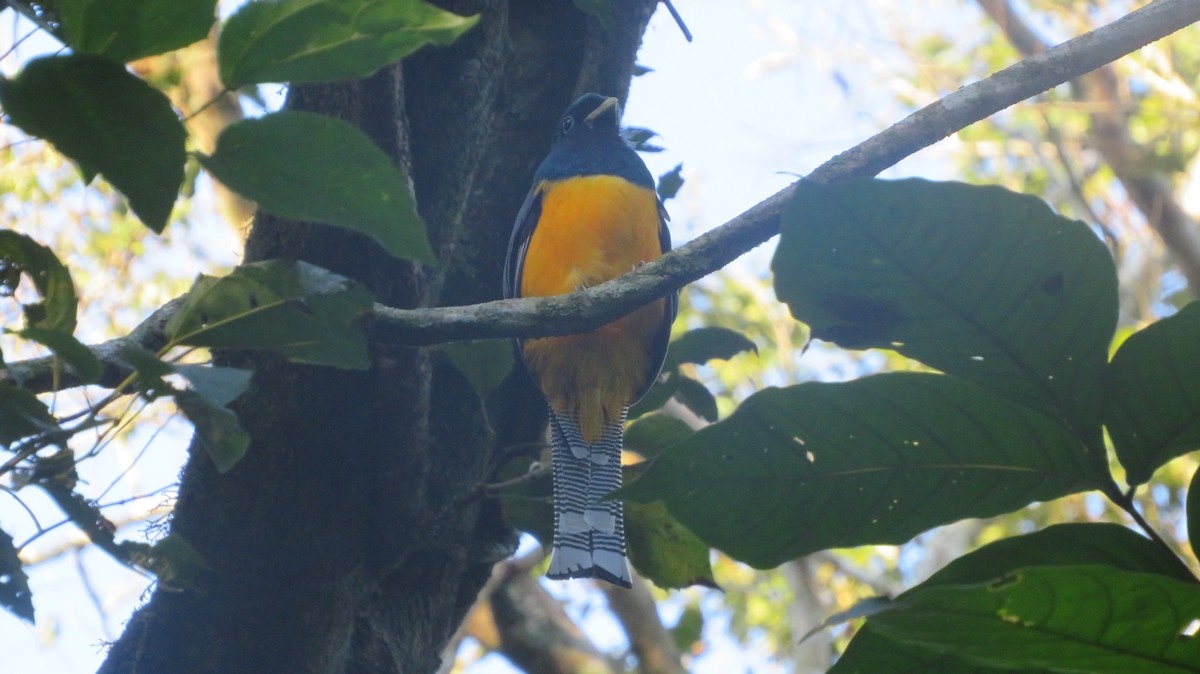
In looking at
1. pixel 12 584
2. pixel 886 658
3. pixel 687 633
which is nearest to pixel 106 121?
pixel 12 584

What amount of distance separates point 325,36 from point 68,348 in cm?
43

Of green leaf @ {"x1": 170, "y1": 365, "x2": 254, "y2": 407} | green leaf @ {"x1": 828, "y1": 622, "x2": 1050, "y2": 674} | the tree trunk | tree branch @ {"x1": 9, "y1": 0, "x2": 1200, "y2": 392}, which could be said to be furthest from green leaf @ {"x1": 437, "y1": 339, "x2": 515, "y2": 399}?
green leaf @ {"x1": 828, "y1": 622, "x2": 1050, "y2": 674}

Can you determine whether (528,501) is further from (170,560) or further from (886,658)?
(886,658)

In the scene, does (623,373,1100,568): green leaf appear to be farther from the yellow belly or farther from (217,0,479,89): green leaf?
the yellow belly

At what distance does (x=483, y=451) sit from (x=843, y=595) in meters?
8.19

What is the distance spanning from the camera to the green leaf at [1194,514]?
956 millimetres

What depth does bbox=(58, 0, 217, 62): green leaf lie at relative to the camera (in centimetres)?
92

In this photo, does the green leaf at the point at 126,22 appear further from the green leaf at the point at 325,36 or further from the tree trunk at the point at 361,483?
the tree trunk at the point at 361,483

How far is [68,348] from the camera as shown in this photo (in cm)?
115

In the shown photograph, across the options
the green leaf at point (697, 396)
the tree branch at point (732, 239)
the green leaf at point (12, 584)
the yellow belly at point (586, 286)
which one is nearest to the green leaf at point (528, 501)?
the green leaf at point (697, 396)

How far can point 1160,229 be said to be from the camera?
784 cm

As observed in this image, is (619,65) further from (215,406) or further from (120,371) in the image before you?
(215,406)

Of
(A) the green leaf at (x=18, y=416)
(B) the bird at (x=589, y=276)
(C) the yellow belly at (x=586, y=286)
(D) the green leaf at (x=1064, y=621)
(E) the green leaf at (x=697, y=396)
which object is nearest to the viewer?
(D) the green leaf at (x=1064, y=621)

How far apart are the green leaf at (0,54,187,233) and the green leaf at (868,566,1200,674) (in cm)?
69
